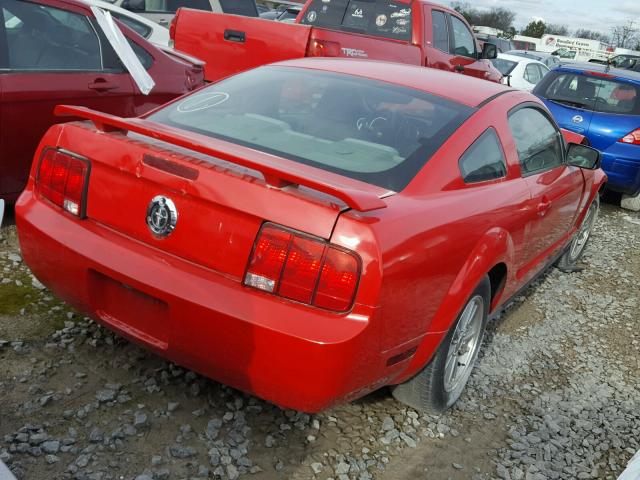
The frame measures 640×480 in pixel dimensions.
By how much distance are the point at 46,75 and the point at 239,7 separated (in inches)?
310

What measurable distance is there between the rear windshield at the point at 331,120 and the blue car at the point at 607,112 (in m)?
5.32

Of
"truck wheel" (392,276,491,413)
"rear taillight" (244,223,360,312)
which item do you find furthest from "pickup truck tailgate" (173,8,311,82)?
"rear taillight" (244,223,360,312)

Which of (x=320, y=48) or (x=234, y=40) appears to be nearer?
(x=320, y=48)

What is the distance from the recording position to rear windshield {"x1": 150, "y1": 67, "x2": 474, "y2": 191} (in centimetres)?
288

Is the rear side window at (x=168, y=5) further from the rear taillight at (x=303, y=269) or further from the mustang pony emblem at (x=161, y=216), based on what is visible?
the rear taillight at (x=303, y=269)

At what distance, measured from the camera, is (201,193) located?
2443mm

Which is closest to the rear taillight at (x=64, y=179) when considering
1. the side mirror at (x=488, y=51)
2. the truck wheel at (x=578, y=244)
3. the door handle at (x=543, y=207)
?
the door handle at (x=543, y=207)

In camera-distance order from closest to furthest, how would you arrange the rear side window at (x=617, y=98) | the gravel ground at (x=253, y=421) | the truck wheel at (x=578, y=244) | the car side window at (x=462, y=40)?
the gravel ground at (x=253, y=421) → the truck wheel at (x=578, y=244) → the rear side window at (x=617, y=98) → the car side window at (x=462, y=40)

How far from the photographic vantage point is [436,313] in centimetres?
277

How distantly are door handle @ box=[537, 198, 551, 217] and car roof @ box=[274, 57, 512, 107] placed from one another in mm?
643

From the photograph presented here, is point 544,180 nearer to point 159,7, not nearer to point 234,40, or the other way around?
point 234,40

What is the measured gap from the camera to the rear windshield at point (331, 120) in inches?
113

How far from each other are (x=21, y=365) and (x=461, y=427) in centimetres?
201

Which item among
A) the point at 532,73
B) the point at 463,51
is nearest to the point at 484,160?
the point at 463,51
